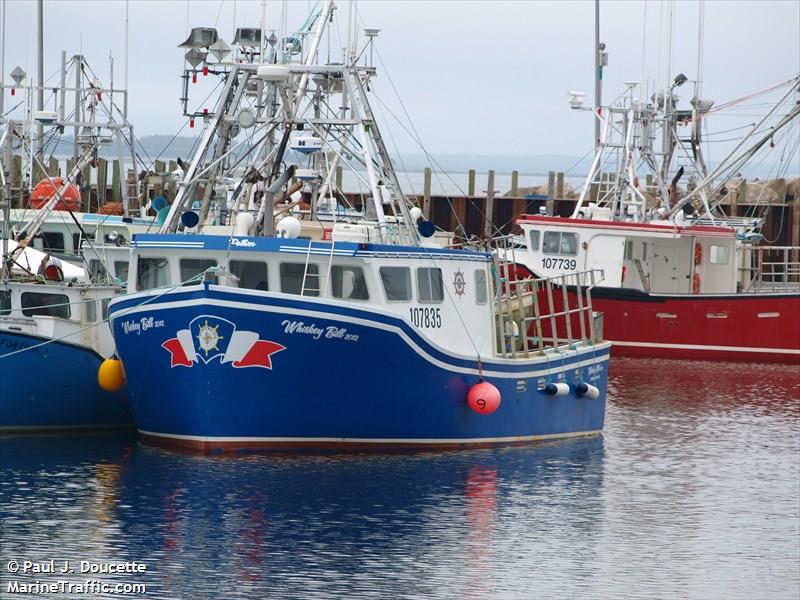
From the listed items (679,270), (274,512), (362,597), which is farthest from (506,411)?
(679,270)

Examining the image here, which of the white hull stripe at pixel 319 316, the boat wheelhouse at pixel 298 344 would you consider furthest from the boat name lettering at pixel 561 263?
the boat wheelhouse at pixel 298 344

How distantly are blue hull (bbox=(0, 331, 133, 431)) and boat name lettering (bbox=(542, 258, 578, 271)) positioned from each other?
17230 millimetres

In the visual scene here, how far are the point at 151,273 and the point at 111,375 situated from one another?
65.1 inches

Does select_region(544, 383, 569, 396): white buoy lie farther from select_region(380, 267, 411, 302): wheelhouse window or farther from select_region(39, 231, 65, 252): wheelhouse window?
select_region(39, 231, 65, 252): wheelhouse window

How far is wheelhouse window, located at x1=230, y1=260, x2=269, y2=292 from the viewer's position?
20.1 m

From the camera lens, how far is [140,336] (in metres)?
19.9

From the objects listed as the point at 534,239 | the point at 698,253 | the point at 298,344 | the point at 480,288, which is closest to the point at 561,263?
the point at 534,239

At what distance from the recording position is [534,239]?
3759 centimetres

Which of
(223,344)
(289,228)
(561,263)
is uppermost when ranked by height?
(289,228)

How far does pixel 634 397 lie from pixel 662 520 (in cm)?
1124

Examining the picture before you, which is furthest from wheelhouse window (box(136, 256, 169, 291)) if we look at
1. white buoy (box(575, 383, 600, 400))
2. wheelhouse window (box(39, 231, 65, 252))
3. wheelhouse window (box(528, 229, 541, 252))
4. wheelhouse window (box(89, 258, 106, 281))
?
wheelhouse window (box(528, 229, 541, 252))

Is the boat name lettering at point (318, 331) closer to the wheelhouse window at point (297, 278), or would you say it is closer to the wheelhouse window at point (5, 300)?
the wheelhouse window at point (297, 278)

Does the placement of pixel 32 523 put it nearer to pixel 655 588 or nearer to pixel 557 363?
pixel 655 588

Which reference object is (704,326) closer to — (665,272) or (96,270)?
(665,272)
